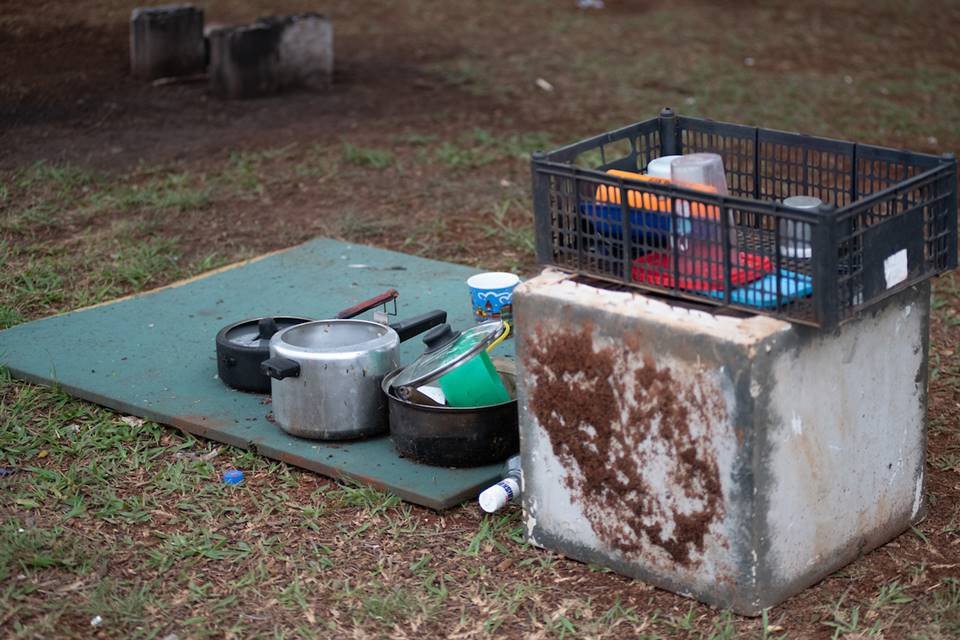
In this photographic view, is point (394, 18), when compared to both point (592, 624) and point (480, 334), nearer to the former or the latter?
point (480, 334)

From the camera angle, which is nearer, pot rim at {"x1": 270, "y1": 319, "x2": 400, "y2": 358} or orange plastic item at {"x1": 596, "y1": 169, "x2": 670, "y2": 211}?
orange plastic item at {"x1": 596, "y1": 169, "x2": 670, "y2": 211}

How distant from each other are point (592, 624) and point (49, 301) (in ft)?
9.81

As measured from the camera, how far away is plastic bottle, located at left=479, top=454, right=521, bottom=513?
3535 mm

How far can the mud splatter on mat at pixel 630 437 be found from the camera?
3.03 metres

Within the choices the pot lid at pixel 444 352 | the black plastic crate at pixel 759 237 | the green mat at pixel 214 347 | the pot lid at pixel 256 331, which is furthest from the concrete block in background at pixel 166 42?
the black plastic crate at pixel 759 237

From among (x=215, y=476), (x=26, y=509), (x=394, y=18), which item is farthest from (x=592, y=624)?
(x=394, y=18)

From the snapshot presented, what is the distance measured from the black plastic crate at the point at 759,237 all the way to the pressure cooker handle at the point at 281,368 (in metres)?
0.86

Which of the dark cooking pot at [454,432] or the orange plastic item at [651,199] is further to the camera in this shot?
the dark cooking pot at [454,432]

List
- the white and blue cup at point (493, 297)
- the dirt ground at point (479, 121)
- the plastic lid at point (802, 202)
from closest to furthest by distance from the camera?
the plastic lid at point (802, 202)
the dirt ground at point (479, 121)
the white and blue cup at point (493, 297)

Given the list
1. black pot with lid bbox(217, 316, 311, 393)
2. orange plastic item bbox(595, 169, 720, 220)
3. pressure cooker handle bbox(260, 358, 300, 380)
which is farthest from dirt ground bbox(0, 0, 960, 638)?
orange plastic item bbox(595, 169, 720, 220)

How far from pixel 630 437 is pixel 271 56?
5653mm

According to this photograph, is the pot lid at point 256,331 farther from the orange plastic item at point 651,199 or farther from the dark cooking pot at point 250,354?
the orange plastic item at point 651,199

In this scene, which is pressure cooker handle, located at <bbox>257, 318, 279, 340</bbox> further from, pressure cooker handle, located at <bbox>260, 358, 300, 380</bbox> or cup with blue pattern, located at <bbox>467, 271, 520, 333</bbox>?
cup with blue pattern, located at <bbox>467, 271, 520, 333</bbox>

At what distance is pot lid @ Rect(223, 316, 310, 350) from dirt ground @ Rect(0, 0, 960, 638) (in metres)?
0.60
